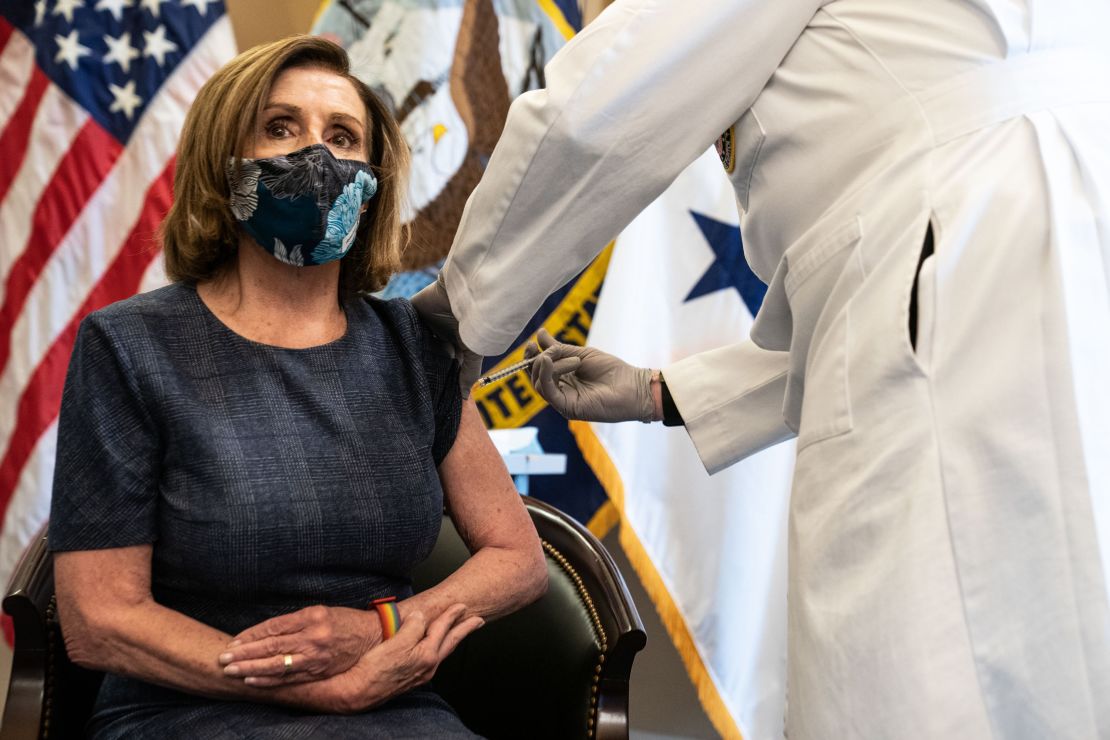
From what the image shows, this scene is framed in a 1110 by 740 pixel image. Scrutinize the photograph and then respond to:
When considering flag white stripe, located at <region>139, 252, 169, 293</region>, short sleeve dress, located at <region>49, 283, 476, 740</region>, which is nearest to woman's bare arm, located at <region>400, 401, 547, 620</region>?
short sleeve dress, located at <region>49, 283, 476, 740</region>

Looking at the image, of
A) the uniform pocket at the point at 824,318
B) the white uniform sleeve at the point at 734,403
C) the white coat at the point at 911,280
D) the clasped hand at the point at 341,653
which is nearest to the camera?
the white coat at the point at 911,280

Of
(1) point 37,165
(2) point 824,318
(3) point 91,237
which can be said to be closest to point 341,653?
(2) point 824,318

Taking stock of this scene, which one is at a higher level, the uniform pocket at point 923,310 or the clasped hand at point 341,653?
the uniform pocket at point 923,310

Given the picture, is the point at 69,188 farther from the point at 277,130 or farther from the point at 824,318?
the point at 824,318

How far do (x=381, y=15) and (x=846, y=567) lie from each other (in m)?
2.40

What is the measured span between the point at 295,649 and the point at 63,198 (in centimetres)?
206

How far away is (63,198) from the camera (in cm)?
292

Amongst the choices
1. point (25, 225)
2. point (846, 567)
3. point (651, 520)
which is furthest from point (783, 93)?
point (25, 225)

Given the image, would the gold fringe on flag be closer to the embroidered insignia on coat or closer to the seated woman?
the seated woman

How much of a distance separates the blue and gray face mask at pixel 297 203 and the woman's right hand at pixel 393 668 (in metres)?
0.61

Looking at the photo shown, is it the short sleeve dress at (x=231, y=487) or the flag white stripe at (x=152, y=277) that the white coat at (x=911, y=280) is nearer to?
the short sleeve dress at (x=231, y=487)

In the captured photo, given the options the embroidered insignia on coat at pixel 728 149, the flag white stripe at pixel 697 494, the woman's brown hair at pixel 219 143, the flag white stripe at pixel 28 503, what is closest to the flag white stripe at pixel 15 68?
the flag white stripe at pixel 28 503

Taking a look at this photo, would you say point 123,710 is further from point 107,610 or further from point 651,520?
point 651,520

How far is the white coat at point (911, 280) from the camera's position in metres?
1.01
